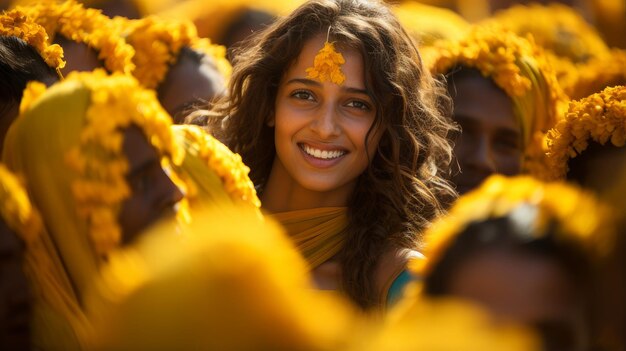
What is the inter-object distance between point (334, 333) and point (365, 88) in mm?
2188

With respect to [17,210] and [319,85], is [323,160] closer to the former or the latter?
[319,85]

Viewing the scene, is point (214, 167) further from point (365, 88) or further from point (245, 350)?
point (245, 350)

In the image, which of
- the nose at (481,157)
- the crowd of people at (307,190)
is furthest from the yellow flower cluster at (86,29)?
the nose at (481,157)

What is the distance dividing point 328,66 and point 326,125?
0.22m

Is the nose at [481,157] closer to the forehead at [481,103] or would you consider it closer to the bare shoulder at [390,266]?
the forehead at [481,103]

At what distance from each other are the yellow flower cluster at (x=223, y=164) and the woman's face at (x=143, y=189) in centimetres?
46

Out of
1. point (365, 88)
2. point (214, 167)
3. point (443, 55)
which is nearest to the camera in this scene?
point (214, 167)

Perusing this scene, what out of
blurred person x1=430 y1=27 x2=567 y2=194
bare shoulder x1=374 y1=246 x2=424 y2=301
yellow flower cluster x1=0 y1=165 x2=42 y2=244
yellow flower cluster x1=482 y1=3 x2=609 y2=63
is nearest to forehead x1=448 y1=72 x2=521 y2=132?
blurred person x1=430 y1=27 x2=567 y2=194

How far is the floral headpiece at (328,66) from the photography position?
13.0 ft

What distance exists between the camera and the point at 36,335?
100 inches

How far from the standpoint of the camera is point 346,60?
400cm

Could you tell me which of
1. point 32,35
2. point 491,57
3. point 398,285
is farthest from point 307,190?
point 491,57


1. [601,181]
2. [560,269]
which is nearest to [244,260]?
[560,269]

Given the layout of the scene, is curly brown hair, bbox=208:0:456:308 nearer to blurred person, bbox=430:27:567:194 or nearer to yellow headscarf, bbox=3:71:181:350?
blurred person, bbox=430:27:567:194
